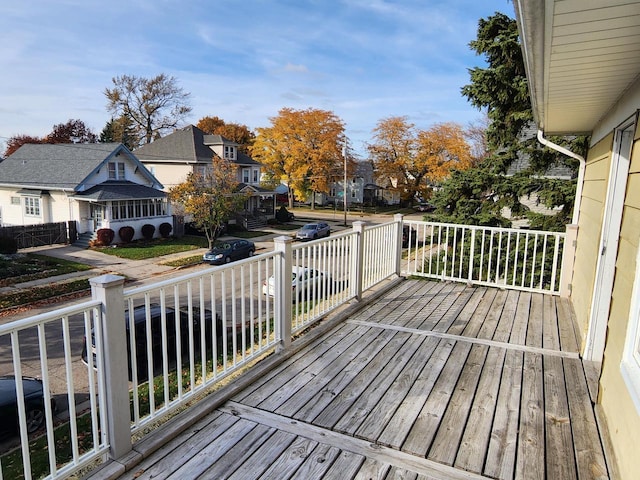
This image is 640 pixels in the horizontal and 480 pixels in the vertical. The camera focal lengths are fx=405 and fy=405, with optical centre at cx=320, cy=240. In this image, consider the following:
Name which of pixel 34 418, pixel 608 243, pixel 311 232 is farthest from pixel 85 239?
pixel 608 243

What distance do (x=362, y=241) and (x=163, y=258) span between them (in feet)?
43.0

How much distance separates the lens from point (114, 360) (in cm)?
198

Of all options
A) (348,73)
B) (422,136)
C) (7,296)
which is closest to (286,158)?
(348,73)

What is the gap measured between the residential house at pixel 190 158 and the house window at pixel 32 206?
6816 millimetres

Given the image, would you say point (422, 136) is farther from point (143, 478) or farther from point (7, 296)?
point (143, 478)

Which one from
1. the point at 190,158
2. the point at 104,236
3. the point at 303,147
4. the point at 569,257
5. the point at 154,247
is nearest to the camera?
the point at 569,257

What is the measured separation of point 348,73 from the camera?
2916 centimetres

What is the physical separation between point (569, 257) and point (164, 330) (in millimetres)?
5117

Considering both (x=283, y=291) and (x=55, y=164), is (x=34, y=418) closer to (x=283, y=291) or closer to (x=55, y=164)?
(x=283, y=291)

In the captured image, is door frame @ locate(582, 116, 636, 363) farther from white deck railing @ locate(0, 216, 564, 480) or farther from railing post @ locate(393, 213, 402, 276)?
railing post @ locate(393, 213, 402, 276)

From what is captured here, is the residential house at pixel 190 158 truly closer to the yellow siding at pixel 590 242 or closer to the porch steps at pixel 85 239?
the porch steps at pixel 85 239

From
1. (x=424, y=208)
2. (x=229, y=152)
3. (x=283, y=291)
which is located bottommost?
(x=424, y=208)

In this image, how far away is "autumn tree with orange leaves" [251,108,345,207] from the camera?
28.8 metres

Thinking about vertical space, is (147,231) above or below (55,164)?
below
